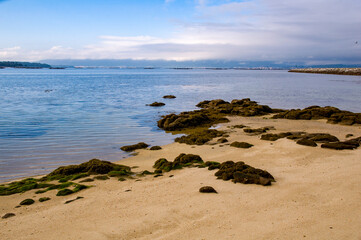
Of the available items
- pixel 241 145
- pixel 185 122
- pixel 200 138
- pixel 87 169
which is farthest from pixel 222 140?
pixel 87 169

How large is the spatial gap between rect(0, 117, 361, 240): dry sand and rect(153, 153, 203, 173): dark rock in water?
0.42 meters

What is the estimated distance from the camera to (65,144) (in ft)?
53.6

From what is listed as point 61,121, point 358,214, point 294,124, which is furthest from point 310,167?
point 61,121

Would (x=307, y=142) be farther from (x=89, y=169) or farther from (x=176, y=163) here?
(x=89, y=169)

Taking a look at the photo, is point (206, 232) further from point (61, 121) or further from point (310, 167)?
point (61, 121)

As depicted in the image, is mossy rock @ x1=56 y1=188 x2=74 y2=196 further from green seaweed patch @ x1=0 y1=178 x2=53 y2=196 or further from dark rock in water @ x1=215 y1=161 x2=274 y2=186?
dark rock in water @ x1=215 y1=161 x2=274 y2=186

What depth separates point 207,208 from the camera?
770 cm

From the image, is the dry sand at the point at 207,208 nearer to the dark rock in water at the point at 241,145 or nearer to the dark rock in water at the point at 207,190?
the dark rock in water at the point at 207,190

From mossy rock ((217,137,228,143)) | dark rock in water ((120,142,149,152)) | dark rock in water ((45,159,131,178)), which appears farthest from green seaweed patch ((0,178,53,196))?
mossy rock ((217,137,228,143))

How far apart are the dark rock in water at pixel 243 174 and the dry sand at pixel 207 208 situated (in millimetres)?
260

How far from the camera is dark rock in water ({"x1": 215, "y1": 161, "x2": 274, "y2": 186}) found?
934 centimetres

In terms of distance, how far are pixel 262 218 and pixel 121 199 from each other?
413 cm

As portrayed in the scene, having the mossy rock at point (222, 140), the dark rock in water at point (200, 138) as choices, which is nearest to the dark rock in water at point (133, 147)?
the dark rock in water at point (200, 138)

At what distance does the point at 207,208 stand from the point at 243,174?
8.22ft
